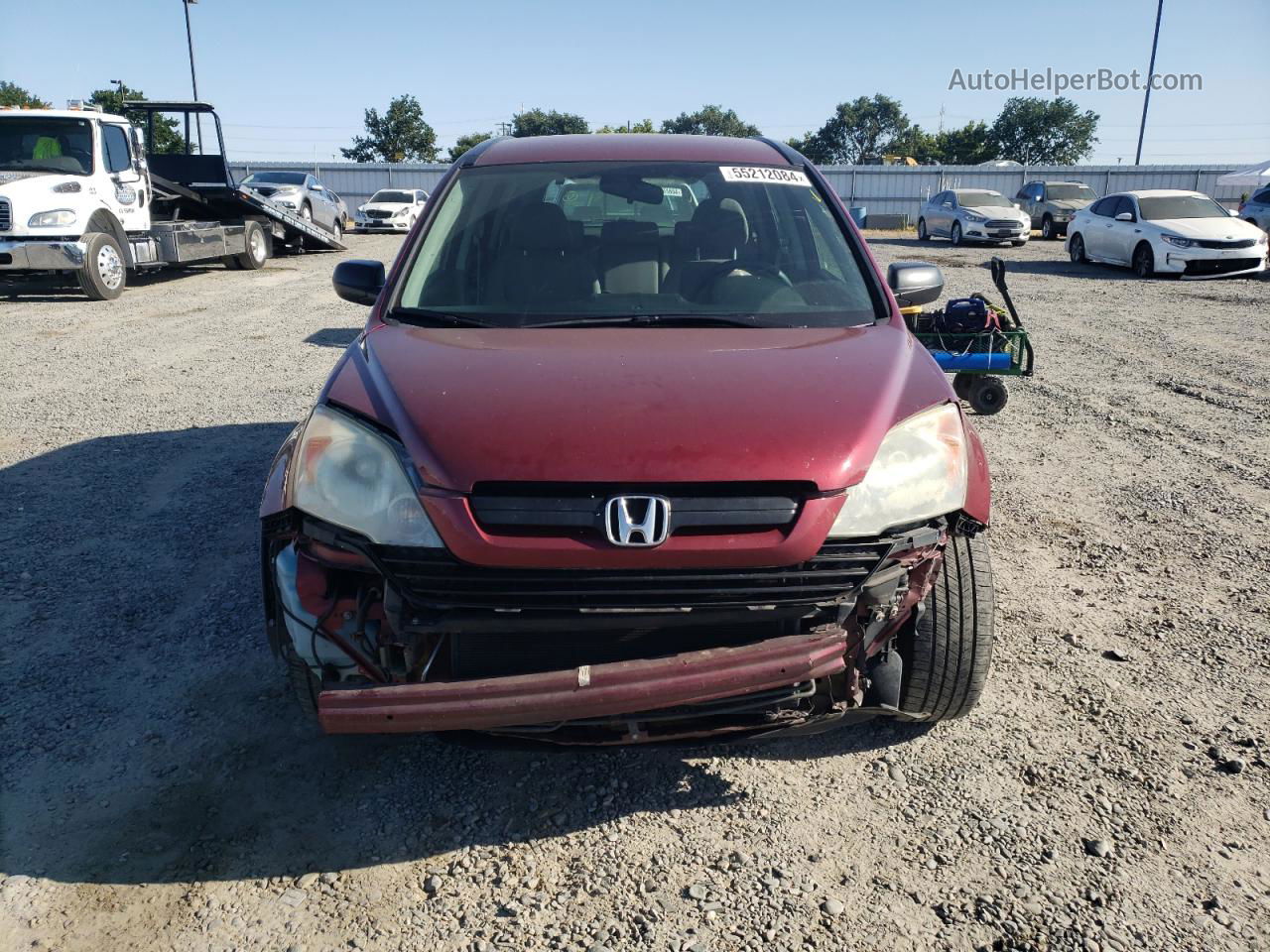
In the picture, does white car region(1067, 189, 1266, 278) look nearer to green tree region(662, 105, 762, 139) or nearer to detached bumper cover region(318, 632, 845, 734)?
detached bumper cover region(318, 632, 845, 734)

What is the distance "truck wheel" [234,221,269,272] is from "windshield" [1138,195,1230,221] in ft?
50.5

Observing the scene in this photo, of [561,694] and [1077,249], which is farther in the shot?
[1077,249]

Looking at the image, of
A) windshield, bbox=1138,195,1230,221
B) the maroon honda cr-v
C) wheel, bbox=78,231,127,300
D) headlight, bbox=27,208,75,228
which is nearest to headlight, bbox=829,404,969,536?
the maroon honda cr-v

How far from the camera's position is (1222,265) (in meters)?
15.8

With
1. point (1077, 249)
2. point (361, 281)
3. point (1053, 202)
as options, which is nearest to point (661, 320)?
point (361, 281)

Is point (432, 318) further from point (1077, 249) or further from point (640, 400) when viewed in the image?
point (1077, 249)

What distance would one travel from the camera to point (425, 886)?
2.40 m

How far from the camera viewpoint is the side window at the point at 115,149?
1299 centimetres

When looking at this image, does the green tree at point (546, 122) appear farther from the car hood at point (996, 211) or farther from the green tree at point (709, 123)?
the car hood at point (996, 211)

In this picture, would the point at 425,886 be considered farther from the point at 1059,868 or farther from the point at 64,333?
the point at 64,333

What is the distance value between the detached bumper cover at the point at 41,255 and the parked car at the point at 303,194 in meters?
10.1

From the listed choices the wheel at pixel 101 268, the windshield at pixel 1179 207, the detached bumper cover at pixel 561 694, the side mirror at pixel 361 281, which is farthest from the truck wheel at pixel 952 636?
the windshield at pixel 1179 207

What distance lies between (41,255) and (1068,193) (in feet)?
80.8

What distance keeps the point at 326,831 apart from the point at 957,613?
179cm
